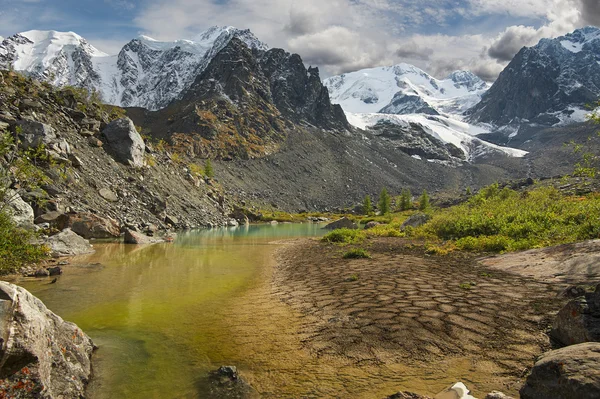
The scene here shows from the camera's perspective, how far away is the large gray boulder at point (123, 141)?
1754 inches

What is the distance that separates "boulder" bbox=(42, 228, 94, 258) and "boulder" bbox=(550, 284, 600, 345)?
848 inches

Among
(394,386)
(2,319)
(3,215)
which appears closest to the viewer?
Result: (2,319)

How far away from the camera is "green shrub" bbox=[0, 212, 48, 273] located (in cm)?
1421

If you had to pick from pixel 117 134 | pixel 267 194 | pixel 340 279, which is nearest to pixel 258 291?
pixel 340 279

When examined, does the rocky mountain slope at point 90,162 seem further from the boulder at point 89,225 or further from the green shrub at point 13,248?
the green shrub at point 13,248

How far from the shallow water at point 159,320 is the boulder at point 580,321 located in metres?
5.23

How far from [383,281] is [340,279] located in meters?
1.76

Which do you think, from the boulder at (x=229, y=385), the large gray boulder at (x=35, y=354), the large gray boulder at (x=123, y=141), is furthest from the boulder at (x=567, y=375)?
the large gray boulder at (x=123, y=141)

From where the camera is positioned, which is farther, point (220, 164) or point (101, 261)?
point (220, 164)

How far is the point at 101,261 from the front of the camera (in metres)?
19.1

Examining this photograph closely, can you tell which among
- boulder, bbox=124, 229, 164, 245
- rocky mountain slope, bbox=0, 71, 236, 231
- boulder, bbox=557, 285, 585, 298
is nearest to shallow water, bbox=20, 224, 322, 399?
boulder, bbox=557, 285, 585, 298

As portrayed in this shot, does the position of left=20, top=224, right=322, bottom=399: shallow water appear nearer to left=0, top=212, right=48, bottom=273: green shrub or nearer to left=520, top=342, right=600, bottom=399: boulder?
left=0, top=212, right=48, bottom=273: green shrub

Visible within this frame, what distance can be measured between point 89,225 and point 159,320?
76.8 ft

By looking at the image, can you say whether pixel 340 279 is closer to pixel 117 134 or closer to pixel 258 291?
pixel 258 291
